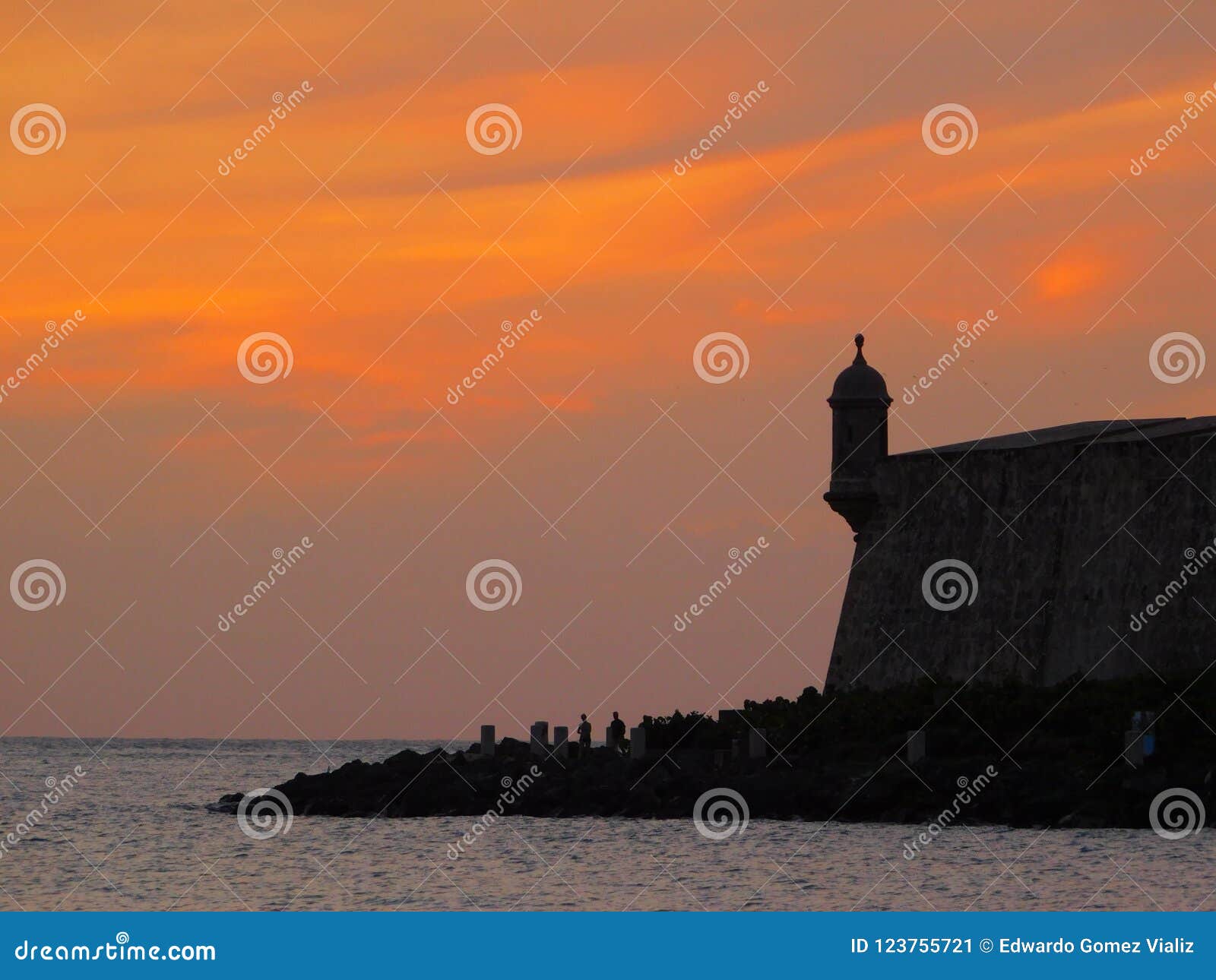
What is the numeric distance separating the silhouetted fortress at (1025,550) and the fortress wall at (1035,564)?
1.2 inches

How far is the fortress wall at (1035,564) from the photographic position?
3466 cm

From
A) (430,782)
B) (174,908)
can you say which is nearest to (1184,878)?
(174,908)

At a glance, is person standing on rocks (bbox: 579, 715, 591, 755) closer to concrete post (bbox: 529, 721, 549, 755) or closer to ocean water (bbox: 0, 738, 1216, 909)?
concrete post (bbox: 529, 721, 549, 755)

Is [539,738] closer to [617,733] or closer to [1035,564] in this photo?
[617,733]

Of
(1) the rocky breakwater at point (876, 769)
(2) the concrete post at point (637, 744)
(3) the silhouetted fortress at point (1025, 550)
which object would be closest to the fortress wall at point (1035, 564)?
(3) the silhouetted fortress at point (1025, 550)

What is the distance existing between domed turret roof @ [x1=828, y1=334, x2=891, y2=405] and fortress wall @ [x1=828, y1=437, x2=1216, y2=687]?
Result: 134 cm

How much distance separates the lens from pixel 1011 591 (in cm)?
3731

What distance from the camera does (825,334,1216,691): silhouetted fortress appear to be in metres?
34.7

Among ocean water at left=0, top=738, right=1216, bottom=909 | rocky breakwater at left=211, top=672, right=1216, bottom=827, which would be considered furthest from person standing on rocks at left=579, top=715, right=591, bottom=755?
ocean water at left=0, top=738, right=1216, bottom=909

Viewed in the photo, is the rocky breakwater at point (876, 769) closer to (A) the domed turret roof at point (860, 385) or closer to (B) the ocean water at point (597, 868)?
(B) the ocean water at point (597, 868)

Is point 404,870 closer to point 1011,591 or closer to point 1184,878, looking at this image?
point 1184,878

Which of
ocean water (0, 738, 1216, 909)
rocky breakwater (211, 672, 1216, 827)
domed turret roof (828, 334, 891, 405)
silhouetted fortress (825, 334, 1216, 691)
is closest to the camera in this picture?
ocean water (0, 738, 1216, 909)

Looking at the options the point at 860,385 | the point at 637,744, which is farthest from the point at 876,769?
the point at 860,385

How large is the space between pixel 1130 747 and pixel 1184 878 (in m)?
7.24
